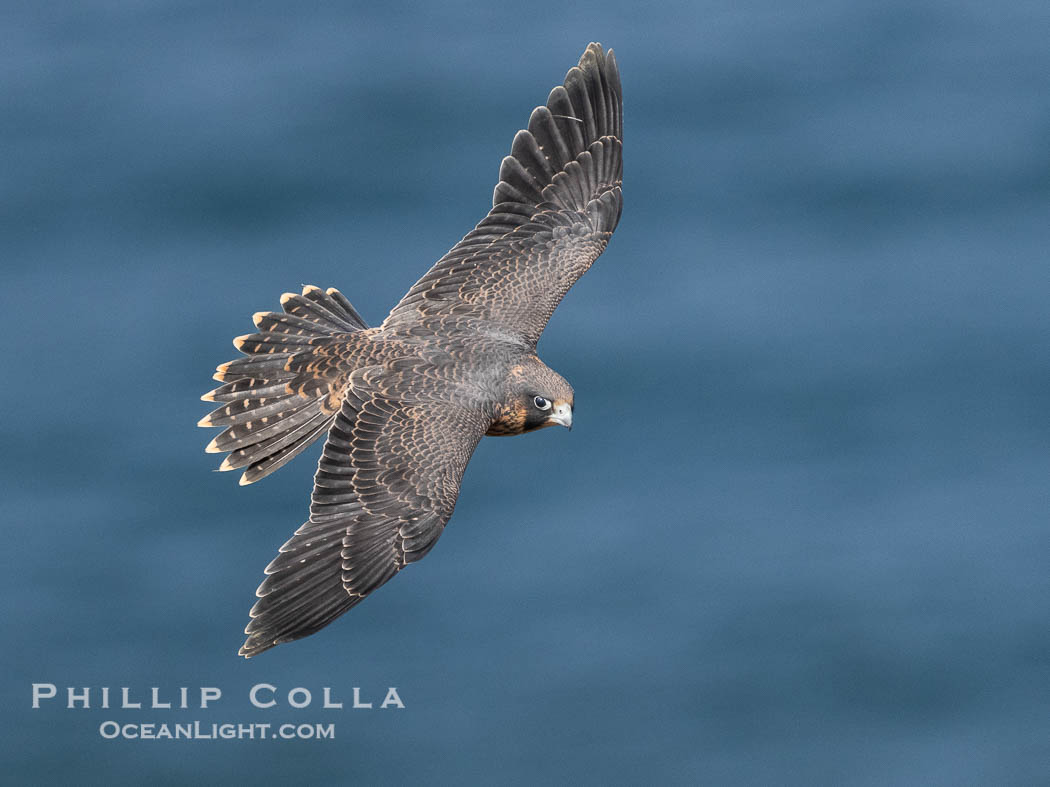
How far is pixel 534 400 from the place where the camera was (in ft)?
49.6

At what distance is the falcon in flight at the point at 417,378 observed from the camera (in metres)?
→ 14.3

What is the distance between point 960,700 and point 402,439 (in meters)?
38.2

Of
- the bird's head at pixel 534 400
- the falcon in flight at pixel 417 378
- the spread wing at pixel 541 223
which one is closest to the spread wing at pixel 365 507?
the falcon in flight at pixel 417 378

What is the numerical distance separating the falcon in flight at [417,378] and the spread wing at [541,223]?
18mm

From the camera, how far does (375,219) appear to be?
161 feet

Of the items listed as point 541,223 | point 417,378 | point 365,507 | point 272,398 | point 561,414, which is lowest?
point 365,507

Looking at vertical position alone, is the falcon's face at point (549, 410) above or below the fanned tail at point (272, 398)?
below

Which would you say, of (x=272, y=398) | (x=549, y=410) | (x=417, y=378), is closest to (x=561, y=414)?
(x=549, y=410)

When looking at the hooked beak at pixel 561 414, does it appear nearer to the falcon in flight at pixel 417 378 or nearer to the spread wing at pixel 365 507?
the falcon in flight at pixel 417 378

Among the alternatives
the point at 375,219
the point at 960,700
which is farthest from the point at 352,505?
the point at 960,700

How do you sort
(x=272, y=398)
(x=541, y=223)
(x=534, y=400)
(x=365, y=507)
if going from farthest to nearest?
(x=541, y=223), (x=272, y=398), (x=534, y=400), (x=365, y=507)

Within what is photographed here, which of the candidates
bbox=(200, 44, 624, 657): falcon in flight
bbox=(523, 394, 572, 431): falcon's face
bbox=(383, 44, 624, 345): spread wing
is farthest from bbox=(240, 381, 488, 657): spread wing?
bbox=(383, 44, 624, 345): spread wing

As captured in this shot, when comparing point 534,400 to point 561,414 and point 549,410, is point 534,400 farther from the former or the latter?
point 561,414

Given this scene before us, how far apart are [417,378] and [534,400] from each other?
97 cm
